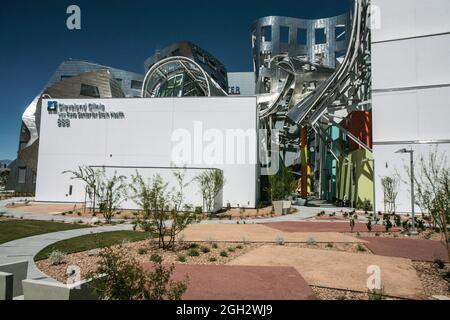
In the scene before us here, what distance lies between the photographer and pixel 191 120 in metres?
31.9

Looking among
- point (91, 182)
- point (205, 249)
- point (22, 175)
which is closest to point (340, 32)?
point (91, 182)

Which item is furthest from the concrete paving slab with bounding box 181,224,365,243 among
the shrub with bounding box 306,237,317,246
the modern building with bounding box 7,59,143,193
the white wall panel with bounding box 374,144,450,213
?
the modern building with bounding box 7,59,143,193

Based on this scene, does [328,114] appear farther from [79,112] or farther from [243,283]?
[243,283]

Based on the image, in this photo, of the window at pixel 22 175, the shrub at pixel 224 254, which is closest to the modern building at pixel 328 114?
the shrub at pixel 224 254

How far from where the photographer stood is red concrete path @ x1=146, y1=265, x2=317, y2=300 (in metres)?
6.45

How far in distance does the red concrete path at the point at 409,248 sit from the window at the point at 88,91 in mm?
53689

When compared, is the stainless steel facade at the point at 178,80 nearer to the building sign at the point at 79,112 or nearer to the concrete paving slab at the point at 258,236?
the building sign at the point at 79,112

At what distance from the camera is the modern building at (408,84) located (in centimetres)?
2400

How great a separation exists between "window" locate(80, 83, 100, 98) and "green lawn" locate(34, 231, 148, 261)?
4705 centimetres

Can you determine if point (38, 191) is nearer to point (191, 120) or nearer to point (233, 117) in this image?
point (191, 120)

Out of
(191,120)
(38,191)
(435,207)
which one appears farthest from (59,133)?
(435,207)

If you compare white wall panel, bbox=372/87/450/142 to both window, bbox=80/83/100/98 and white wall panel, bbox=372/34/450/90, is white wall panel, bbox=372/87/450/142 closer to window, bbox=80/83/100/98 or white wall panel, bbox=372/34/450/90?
white wall panel, bbox=372/34/450/90

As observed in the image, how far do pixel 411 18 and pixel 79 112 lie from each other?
32.4 metres

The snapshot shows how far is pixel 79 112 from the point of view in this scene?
111 ft
